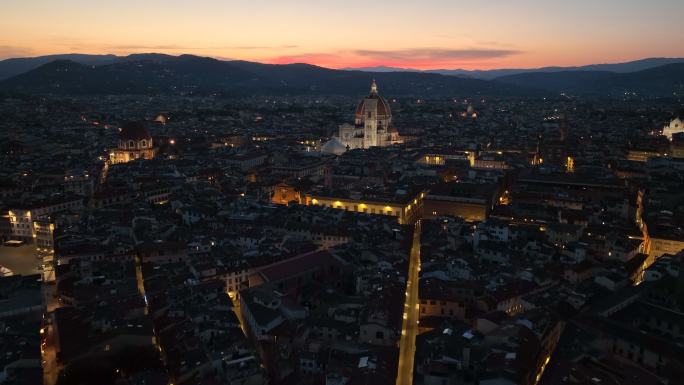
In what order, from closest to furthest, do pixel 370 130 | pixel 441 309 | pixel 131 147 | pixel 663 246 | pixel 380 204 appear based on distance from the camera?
pixel 441 309
pixel 663 246
pixel 380 204
pixel 131 147
pixel 370 130

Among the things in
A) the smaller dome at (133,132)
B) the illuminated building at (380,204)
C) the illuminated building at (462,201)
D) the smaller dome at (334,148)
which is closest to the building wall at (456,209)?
the illuminated building at (462,201)

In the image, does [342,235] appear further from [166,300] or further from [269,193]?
[269,193]

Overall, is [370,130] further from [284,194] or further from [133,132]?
[284,194]

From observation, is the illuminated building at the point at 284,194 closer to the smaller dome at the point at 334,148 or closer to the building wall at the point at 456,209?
the building wall at the point at 456,209

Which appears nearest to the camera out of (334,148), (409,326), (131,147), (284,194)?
(409,326)

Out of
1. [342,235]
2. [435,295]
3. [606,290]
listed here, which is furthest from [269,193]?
[606,290]

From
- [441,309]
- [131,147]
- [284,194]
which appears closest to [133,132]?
[131,147]

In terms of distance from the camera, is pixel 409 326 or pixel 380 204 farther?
pixel 380 204
